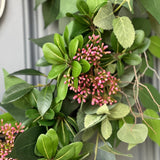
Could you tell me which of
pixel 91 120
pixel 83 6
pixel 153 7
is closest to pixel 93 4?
pixel 83 6

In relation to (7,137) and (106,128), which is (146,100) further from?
(7,137)

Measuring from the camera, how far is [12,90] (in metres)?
0.52

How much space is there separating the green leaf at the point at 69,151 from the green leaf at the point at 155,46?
0.26 m

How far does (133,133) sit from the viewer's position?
467mm

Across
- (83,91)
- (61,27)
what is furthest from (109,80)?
(61,27)

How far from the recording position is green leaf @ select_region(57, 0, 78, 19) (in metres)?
0.51

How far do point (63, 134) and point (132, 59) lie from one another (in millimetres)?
203

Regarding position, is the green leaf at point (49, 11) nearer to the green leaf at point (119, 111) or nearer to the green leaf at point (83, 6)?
the green leaf at point (83, 6)

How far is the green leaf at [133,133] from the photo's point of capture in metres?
0.46

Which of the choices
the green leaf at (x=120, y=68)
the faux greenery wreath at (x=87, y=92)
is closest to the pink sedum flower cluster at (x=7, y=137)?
the faux greenery wreath at (x=87, y=92)

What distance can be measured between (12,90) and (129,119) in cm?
25

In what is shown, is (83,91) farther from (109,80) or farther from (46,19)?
(46,19)

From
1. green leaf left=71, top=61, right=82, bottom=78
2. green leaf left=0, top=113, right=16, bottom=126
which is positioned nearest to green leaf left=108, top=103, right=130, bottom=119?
green leaf left=71, top=61, right=82, bottom=78

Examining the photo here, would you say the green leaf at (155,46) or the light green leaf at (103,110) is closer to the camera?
the light green leaf at (103,110)
